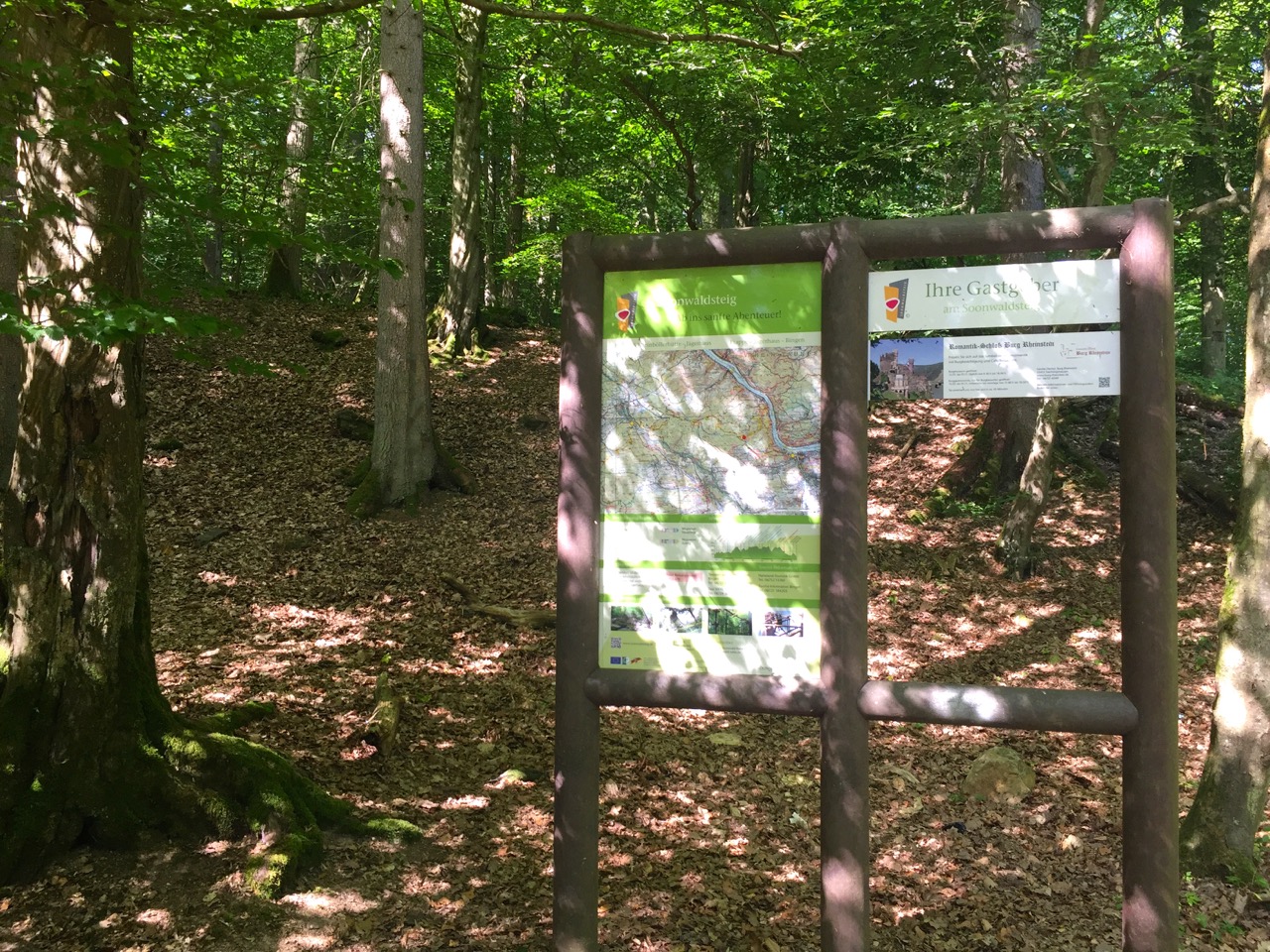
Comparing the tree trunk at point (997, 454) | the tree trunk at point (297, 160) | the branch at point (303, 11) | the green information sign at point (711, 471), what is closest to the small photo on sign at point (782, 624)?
the green information sign at point (711, 471)

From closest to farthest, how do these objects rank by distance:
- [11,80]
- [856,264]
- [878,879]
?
[856,264]
[11,80]
[878,879]

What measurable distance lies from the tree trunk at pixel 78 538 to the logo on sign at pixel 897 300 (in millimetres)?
3315

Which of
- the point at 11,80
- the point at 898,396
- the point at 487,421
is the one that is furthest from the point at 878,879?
the point at 487,421

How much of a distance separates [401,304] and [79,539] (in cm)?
616

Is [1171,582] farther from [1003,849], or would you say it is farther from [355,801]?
[355,801]

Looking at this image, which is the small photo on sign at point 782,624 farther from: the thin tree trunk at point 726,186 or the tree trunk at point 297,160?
the thin tree trunk at point 726,186

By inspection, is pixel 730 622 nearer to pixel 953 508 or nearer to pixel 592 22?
pixel 592 22

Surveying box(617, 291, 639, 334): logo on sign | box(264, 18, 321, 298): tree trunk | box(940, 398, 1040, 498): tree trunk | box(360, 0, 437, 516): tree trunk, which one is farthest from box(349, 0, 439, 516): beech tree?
box(940, 398, 1040, 498): tree trunk

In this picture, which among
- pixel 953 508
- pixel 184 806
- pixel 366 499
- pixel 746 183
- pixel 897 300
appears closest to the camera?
pixel 897 300

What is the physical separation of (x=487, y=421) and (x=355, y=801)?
7929 mm

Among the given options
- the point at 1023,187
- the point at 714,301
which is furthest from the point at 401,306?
the point at 1023,187

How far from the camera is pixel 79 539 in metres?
4.08

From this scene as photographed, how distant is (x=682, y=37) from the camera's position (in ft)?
21.2

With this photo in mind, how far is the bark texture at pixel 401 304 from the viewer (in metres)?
9.33
